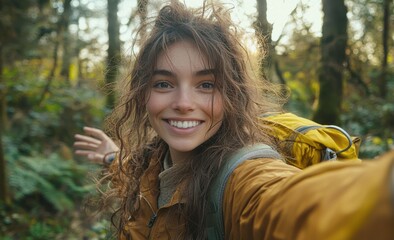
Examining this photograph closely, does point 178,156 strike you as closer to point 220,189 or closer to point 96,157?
point 220,189

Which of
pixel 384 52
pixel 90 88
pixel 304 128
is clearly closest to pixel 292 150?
pixel 304 128

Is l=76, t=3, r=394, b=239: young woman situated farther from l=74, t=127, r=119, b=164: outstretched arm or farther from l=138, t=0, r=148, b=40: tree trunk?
l=74, t=127, r=119, b=164: outstretched arm

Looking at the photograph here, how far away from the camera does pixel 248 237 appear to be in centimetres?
129

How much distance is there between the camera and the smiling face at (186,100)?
1.98m

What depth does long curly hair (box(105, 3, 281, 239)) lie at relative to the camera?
1.84 m

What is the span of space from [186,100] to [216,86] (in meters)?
0.17

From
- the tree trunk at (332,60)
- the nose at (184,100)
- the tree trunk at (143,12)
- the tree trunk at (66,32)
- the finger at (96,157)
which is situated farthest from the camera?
the tree trunk at (66,32)

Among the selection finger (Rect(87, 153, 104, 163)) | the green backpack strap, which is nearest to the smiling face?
the green backpack strap

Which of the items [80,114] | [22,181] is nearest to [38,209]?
[22,181]

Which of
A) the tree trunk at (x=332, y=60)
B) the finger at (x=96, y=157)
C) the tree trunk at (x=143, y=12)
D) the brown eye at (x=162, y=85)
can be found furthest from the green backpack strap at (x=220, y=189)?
the tree trunk at (x=332, y=60)

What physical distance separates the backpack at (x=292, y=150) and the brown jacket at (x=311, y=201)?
0.19 feet

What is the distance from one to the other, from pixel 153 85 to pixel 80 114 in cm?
973

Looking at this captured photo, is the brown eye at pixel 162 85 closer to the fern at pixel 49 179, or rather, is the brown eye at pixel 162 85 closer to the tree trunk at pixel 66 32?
the fern at pixel 49 179

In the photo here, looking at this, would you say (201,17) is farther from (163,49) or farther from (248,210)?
(248,210)
